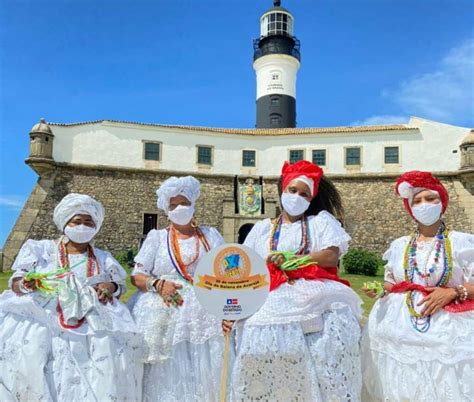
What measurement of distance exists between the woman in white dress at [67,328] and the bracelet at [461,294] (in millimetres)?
2583

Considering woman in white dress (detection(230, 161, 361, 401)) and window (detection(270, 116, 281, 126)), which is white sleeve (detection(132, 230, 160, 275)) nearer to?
woman in white dress (detection(230, 161, 361, 401))

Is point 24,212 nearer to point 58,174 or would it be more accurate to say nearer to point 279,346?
point 58,174

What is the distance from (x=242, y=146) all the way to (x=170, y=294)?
1021 inches

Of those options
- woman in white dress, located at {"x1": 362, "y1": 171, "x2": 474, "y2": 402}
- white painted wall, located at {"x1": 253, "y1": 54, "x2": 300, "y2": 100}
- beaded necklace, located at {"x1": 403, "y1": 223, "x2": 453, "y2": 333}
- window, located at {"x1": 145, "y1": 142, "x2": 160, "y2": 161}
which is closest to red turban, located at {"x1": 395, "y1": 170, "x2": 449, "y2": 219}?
woman in white dress, located at {"x1": 362, "y1": 171, "x2": 474, "y2": 402}

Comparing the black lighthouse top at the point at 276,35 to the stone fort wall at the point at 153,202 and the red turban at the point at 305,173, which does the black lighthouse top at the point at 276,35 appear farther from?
the red turban at the point at 305,173

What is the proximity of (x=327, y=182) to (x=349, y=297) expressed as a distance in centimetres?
116

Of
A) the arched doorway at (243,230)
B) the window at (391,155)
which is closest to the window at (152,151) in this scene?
the arched doorway at (243,230)

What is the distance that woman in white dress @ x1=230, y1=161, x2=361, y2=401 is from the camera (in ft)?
11.3

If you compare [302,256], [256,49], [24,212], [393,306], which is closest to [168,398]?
[302,256]

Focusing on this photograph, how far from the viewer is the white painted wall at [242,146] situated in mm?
27578

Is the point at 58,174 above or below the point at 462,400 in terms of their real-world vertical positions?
above

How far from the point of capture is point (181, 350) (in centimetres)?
383

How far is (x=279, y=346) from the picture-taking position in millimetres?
3439

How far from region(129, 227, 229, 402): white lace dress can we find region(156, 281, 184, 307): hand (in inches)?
1.5
